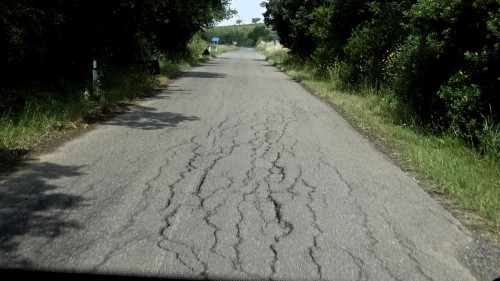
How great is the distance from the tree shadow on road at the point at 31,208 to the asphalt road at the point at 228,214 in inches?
0.5

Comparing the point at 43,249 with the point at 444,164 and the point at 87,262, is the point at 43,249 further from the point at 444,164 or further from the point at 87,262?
the point at 444,164

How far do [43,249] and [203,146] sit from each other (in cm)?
369

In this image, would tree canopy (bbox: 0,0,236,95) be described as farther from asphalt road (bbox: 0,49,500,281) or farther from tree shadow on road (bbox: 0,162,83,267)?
tree shadow on road (bbox: 0,162,83,267)

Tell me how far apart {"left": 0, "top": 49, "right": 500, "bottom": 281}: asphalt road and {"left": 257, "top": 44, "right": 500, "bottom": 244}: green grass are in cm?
28

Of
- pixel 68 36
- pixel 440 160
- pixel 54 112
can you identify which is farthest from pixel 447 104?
pixel 68 36

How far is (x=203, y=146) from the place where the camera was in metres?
6.80

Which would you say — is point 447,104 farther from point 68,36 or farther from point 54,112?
point 68,36

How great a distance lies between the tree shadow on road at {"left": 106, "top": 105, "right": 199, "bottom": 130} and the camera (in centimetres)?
834

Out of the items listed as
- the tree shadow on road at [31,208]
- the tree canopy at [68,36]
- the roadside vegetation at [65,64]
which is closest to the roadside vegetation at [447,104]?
the tree shadow on road at [31,208]

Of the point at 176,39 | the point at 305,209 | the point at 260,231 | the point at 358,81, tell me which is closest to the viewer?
the point at 260,231

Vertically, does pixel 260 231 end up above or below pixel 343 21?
below

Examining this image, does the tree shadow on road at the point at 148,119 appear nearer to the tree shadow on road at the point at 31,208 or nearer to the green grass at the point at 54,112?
the green grass at the point at 54,112

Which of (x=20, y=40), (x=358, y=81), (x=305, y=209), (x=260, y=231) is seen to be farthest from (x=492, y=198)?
(x=358, y=81)

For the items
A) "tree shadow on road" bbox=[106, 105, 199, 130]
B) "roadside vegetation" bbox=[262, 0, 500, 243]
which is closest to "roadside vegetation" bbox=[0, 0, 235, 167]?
"tree shadow on road" bbox=[106, 105, 199, 130]
